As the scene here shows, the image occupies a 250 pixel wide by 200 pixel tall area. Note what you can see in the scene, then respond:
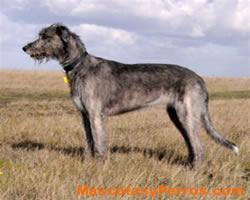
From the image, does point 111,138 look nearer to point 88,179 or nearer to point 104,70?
point 104,70

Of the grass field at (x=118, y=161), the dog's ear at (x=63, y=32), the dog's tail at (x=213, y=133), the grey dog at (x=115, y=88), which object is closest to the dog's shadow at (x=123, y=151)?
the grass field at (x=118, y=161)

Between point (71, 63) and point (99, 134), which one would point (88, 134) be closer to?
point (99, 134)

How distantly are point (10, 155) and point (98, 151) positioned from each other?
160 cm

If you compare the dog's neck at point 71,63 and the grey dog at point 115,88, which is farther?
the dog's neck at point 71,63

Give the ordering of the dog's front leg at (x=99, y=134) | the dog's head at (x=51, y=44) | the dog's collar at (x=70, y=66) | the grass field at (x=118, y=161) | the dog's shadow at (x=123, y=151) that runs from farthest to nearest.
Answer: the dog's shadow at (x=123, y=151) → the dog's head at (x=51, y=44) → the dog's collar at (x=70, y=66) → the dog's front leg at (x=99, y=134) → the grass field at (x=118, y=161)

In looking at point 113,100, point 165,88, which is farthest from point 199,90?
point 113,100

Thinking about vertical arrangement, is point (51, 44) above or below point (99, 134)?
above

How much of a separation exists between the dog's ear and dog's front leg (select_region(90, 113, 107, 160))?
1.47 meters

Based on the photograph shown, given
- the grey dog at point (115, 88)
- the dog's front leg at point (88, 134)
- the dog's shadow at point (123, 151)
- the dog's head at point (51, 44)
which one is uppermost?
the dog's head at point (51, 44)

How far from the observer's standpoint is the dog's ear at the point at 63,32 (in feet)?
23.8

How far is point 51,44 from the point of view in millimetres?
7344

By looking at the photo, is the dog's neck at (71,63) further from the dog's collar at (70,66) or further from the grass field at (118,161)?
the grass field at (118,161)

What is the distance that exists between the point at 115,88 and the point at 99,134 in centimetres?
84

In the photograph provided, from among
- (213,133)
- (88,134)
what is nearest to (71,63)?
(88,134)
